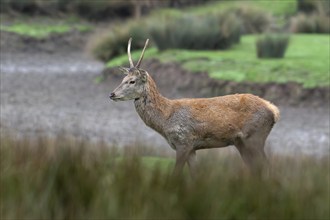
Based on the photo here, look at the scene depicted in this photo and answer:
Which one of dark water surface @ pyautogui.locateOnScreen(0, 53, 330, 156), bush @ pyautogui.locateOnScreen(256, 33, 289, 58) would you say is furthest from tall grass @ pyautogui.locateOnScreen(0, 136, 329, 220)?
bush @ pyautogui.locateOnScreen(256, 33, 289, 58)

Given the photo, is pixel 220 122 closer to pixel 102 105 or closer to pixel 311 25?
pixel 102 105

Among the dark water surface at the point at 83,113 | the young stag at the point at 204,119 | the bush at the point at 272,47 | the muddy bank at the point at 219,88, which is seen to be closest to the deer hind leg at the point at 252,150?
the young stag at the point at 204,119

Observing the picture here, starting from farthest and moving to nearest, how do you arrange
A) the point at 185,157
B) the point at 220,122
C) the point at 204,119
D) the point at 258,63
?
the point at 258,63 < the point at 204,119 < the point at 220,122 < the point at 185,157

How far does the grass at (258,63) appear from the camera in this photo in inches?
736

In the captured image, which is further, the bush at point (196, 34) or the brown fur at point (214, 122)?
the bush at point (196, 34)

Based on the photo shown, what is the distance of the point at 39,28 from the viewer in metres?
31.2

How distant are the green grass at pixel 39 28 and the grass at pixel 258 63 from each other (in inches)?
249

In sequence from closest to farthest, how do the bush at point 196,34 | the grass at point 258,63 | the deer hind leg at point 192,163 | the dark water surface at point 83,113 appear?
1. the deer hind leg at point 192,163
2. the dark water surface at point 83,113
3. the grass at point 258,63
4. the bush at point 196,34

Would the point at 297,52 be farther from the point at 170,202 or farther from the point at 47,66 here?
the point at 170,202

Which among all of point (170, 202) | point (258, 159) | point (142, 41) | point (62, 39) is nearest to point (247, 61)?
point (142, 41)

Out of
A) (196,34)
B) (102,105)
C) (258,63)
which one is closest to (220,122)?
(102,105)

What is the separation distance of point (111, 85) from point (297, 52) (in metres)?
4.68

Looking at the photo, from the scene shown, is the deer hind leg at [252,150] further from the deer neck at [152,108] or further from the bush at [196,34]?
the bush at [196,34]

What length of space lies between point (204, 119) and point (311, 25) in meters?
21.8
